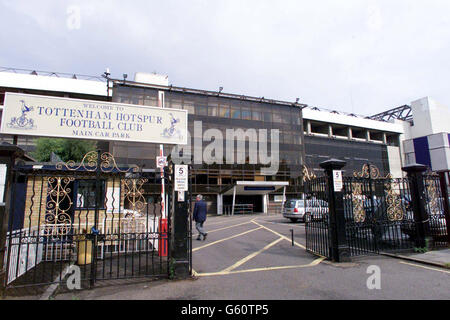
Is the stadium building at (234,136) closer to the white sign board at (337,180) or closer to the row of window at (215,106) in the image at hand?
the row of window at (215,106)

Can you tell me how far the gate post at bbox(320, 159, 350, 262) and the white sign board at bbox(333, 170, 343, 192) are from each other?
56mm

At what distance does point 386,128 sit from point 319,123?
1628 cm

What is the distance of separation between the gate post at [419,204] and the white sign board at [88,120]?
7.30 metres

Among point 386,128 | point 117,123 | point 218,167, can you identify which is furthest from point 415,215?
point 386,128

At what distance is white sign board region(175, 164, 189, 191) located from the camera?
6.36m

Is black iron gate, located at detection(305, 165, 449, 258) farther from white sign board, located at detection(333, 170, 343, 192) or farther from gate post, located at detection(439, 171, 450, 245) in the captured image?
white sign board, located at detection(333, 170, 343, 192)

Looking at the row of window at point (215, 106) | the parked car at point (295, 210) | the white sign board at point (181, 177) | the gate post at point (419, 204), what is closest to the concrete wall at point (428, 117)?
the row of window at point (215, 106)

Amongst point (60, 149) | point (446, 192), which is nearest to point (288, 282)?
point (446, 192)

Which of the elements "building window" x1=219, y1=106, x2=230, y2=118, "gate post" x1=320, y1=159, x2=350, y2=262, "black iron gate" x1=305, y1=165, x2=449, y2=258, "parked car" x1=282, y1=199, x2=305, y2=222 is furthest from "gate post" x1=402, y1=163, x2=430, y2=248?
"building window" x1=219, y1=106, x2=230, y2=118

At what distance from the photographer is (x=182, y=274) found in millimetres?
6078

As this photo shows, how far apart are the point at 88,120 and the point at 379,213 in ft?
29.5

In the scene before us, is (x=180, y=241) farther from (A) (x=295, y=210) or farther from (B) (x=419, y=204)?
(A) (x=295, y=210)

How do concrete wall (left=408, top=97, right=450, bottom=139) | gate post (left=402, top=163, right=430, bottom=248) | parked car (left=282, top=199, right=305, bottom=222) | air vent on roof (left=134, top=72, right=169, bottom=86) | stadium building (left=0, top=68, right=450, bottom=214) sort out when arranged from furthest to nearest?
concrete wall (left=408, top=97, right=450, bottom=139), air vent on roof (left=134, top=72, right=169, bottom=86), stadium building (left=0, top=68, right=450, bottom=214), parked car (left=282, top=199, right=305, bottom=222), gate post (left=402, top=163, right=430, bottom=248)

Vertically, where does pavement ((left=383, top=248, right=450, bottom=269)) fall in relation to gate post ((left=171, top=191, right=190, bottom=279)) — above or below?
below
